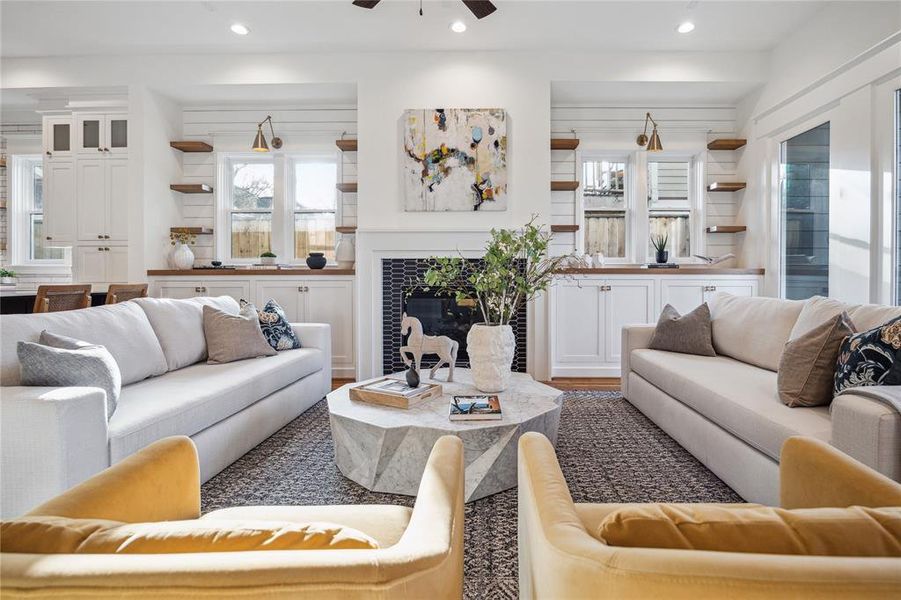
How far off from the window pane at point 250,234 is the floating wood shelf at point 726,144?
4.83 metres

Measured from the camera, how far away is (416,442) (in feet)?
6.66

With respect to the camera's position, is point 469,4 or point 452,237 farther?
point 452,237

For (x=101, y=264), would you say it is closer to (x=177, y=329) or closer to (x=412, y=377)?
(x=177, y=329)

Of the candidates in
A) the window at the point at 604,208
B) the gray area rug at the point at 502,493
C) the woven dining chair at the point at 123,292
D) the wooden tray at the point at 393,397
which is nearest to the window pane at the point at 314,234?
the woven dining chair at the point at 123,292

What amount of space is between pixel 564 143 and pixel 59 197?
5.15 meters

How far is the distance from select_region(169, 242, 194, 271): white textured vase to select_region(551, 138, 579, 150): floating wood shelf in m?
3.89

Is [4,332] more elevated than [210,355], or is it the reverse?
[4,332]

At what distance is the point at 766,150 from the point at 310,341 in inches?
180

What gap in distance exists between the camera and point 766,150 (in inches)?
179

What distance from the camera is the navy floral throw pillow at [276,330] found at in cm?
342

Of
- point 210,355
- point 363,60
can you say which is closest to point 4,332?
point 210,355

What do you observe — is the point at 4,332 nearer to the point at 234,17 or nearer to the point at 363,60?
the point at 234,17

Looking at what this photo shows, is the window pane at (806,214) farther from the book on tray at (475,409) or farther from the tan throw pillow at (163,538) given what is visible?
the tan throw pillow at (163,538)

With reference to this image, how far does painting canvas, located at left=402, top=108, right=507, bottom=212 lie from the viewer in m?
4.46
